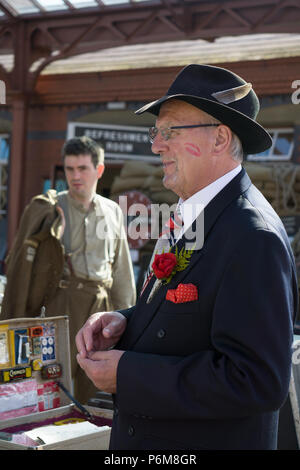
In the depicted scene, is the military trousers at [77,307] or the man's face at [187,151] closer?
the man's face at [187,151]

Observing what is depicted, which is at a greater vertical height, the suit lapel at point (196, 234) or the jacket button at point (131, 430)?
the suit lapel at point (196, 234)

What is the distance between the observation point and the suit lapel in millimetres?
1620

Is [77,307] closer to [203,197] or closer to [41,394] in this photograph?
[41,394]

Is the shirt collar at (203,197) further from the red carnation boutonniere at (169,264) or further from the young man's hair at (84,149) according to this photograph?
the young man's hair at (84,149)

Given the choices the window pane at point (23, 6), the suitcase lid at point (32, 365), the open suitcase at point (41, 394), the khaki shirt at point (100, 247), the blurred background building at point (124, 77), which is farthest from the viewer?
the window pane at point (23, 6)

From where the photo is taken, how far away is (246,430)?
152cm

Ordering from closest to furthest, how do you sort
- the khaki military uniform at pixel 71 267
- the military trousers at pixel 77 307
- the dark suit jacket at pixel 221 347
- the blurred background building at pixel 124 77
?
the dark suit jacket at pixel 221 347
the khaki military uniform at pixel 71 267
the military trousers at pixel 77 307
the blurred background building at pixel 124 77

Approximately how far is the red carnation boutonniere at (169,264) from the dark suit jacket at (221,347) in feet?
0.07

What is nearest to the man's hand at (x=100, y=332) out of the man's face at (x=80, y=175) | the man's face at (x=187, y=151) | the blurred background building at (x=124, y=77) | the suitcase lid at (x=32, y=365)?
the man's face at (x=187, y=151)

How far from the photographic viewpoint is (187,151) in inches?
66.9

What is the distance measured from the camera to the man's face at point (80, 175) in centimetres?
403
